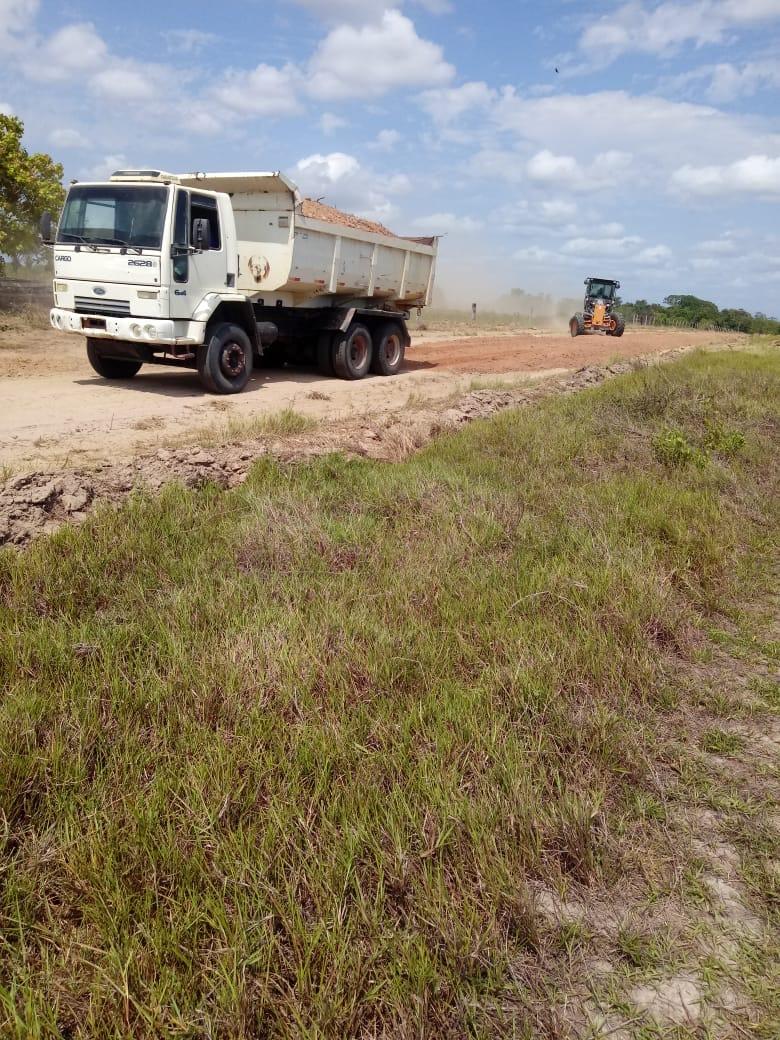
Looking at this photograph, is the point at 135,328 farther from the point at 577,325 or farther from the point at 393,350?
the point at 577,325

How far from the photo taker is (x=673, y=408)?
31.1ft

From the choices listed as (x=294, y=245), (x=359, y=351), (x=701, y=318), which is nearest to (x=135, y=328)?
(x=294, y=245)

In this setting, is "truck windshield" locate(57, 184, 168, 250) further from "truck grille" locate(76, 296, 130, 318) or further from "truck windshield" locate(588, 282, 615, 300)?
"truck windshield" locate(588, 282, 615, 300)

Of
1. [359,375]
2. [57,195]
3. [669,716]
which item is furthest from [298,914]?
[57,195]

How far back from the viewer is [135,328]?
32.2ft

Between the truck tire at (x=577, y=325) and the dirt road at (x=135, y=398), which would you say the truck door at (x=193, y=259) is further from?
the truck tire at (x=577, y=325)

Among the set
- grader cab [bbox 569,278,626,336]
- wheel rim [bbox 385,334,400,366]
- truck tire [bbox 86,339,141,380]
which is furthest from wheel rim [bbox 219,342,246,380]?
grader cab [bbox 569,278,626,336]

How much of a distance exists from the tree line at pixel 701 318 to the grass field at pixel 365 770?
6476 cm

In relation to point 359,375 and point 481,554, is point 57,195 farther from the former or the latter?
point 481,554

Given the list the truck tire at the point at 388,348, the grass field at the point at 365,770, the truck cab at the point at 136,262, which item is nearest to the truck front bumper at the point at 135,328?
the truck cab at the point at 136,262

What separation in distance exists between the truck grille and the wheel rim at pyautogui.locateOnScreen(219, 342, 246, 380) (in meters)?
1.50


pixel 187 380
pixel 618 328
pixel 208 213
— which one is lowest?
pixel 187 380

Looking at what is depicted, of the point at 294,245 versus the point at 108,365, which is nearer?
the point at 294,245

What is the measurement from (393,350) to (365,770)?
13.4 m
